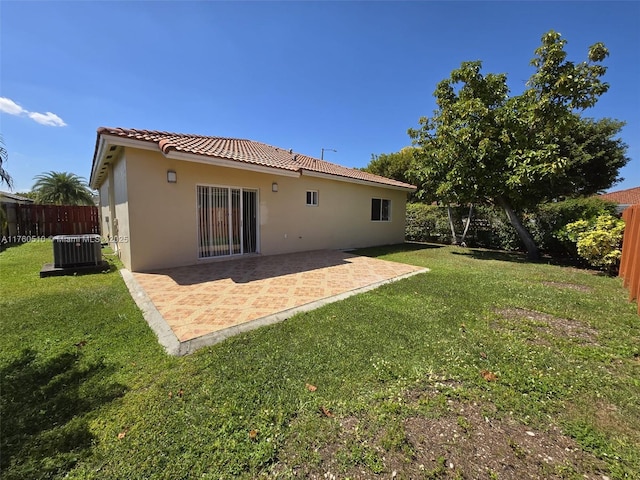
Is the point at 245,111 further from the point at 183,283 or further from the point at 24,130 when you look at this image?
the point at 183,283

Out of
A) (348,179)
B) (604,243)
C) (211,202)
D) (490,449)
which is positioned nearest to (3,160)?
(211,202)

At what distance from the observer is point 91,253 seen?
790 cm

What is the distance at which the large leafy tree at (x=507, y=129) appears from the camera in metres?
10.1

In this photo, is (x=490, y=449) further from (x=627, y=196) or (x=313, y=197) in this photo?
(x=627, y=196)

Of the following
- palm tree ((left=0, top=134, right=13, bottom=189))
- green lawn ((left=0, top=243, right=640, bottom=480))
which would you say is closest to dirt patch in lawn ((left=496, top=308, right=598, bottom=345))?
green lawn ((left=0, top=243, right=640, bottom=480))

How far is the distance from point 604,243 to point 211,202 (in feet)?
43.1

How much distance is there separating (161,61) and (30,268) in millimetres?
8209

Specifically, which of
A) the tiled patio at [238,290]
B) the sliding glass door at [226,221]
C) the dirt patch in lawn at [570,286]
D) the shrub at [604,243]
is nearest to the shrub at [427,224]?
the shrub at [604,243]

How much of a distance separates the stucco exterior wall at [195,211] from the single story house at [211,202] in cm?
3

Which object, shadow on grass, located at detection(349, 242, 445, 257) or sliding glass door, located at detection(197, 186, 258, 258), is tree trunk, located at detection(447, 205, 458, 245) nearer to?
shadow on grass, located at detection(349, 242, 445, 257)

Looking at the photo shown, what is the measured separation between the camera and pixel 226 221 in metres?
9.84

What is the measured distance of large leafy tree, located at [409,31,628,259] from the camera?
1012 cm

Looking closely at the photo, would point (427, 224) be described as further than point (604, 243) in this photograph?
Yes

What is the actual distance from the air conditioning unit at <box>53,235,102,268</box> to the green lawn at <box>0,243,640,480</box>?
3042 millimetres
